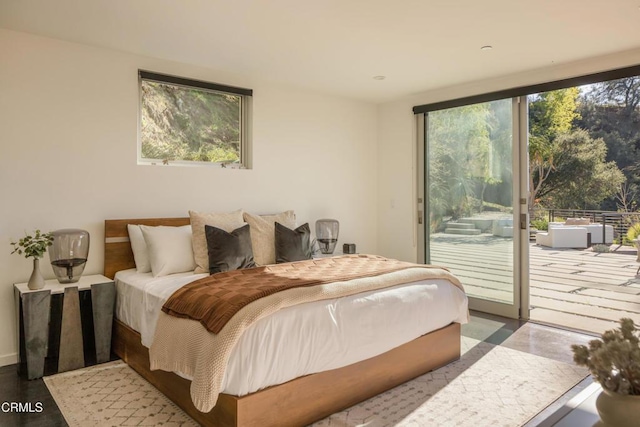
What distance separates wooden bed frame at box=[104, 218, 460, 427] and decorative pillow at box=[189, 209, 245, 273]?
62 cm

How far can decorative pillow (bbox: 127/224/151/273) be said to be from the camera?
135 inches

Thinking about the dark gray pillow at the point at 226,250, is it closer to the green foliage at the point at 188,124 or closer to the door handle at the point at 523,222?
the green foliage at the point at 188,124

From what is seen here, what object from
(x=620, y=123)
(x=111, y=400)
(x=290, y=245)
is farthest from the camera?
(x=620, y=123)

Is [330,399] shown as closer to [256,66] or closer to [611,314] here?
[256,66]

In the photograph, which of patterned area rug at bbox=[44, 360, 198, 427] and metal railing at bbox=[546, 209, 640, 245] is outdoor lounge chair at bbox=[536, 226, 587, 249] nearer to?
metal railing at bbox=[546, 209, 640, 245]

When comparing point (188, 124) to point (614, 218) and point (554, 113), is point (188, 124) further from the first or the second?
point (614, 218)

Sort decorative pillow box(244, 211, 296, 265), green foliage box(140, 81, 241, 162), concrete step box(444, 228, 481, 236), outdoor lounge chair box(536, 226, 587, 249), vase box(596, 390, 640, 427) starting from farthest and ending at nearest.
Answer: outdoor lounge chair box(536, 226, 587, 249)
concrete step box(444, 228, 481, 236)
green foliage box(140, 81, 241, 162)
decorative pillow box(244, 211, 296, 265)
vase box(596, 390, 640, 427)

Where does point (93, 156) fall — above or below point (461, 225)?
above

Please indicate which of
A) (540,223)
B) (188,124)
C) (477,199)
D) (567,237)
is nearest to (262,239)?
(188,124)

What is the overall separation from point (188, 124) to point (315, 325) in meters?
2.73

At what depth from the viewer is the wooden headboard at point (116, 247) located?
137 inches

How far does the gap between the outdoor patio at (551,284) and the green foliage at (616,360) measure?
321cm

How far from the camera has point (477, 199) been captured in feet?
15.6

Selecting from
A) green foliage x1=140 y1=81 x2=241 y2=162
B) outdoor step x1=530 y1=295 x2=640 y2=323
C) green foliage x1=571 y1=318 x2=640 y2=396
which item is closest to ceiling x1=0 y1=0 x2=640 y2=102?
green foliage x1=140 y1=81 x2=241 y2=162
